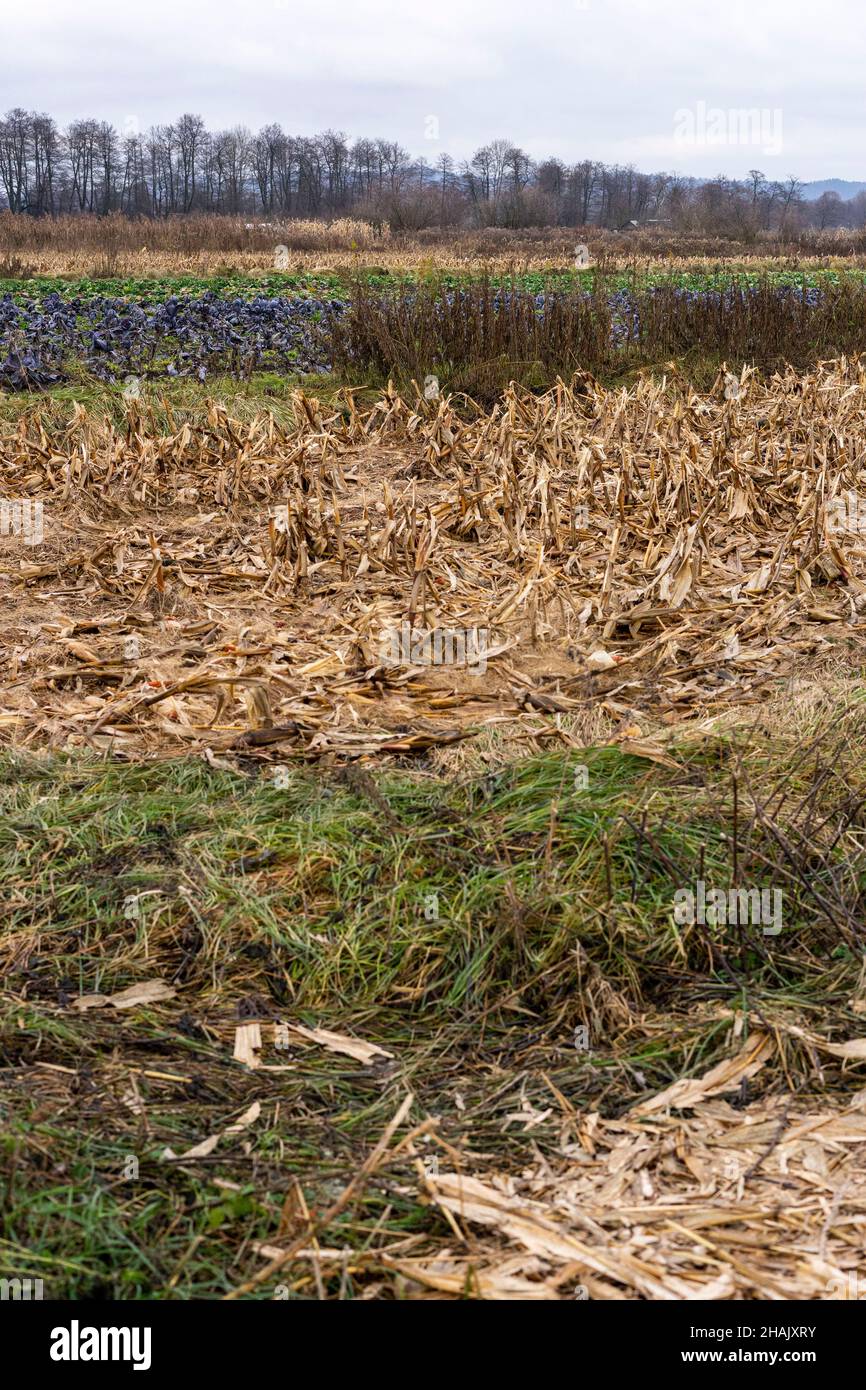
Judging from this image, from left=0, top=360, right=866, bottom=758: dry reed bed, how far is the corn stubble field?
0.03 meters

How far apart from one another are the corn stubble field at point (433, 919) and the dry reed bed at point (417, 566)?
3cm

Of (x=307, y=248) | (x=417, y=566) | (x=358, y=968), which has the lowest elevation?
(x=358, y=968)

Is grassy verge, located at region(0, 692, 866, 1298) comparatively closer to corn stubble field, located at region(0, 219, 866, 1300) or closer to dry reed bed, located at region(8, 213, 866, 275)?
corn stubble field, located at region(0, 219, 866, 1300)

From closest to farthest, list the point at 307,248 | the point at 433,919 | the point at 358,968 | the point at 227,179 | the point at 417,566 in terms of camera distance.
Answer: the point at 358,968
the point at 433,919
the point at 417,566
the point at 307,248
the point at 227,179

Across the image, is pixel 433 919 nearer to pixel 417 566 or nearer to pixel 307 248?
pixel 417 566

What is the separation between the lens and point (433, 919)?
3.19 m

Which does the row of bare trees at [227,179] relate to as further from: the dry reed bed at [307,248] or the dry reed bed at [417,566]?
the dry reed bed at [417,566]

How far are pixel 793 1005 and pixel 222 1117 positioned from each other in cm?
135

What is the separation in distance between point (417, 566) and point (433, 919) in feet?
8.96

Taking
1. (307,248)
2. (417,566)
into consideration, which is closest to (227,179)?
(307,248)

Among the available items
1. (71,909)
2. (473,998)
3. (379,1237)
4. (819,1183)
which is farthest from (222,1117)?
(819,1183)

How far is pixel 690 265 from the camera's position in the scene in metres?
30.7
